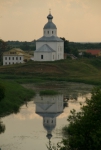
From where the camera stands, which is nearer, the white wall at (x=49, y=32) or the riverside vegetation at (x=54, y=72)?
the riverside vegetation at (x=54, y=72)

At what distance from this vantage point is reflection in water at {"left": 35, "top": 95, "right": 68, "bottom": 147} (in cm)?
3015

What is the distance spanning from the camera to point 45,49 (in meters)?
71.2

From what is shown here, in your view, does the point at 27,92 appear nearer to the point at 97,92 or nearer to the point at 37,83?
the point at 37,83

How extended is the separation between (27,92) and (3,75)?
56.5 ft

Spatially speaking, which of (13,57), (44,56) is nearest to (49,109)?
(44,56)

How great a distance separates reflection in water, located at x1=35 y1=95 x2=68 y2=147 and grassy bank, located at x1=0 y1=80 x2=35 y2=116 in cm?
125

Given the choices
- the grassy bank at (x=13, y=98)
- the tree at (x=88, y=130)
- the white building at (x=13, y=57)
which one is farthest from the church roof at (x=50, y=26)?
the tree at (x=88, y=130)

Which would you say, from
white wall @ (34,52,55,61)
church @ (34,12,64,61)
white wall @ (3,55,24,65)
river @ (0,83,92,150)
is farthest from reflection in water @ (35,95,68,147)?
white wall @ (3,55,24,65)

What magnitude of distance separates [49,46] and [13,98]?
112 feet

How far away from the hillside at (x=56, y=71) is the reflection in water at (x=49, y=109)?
15912 mm

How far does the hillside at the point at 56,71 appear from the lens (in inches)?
2392

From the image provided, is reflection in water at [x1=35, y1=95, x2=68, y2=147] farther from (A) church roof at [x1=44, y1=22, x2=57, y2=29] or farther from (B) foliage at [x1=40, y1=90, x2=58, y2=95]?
(A) church roof at [x1=44, y1=22, x2=57, y2=29]

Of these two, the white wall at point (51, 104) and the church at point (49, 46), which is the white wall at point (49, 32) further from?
the white wall at point (51, 104)

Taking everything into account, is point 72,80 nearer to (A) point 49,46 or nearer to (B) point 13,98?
(A) point 49,46
